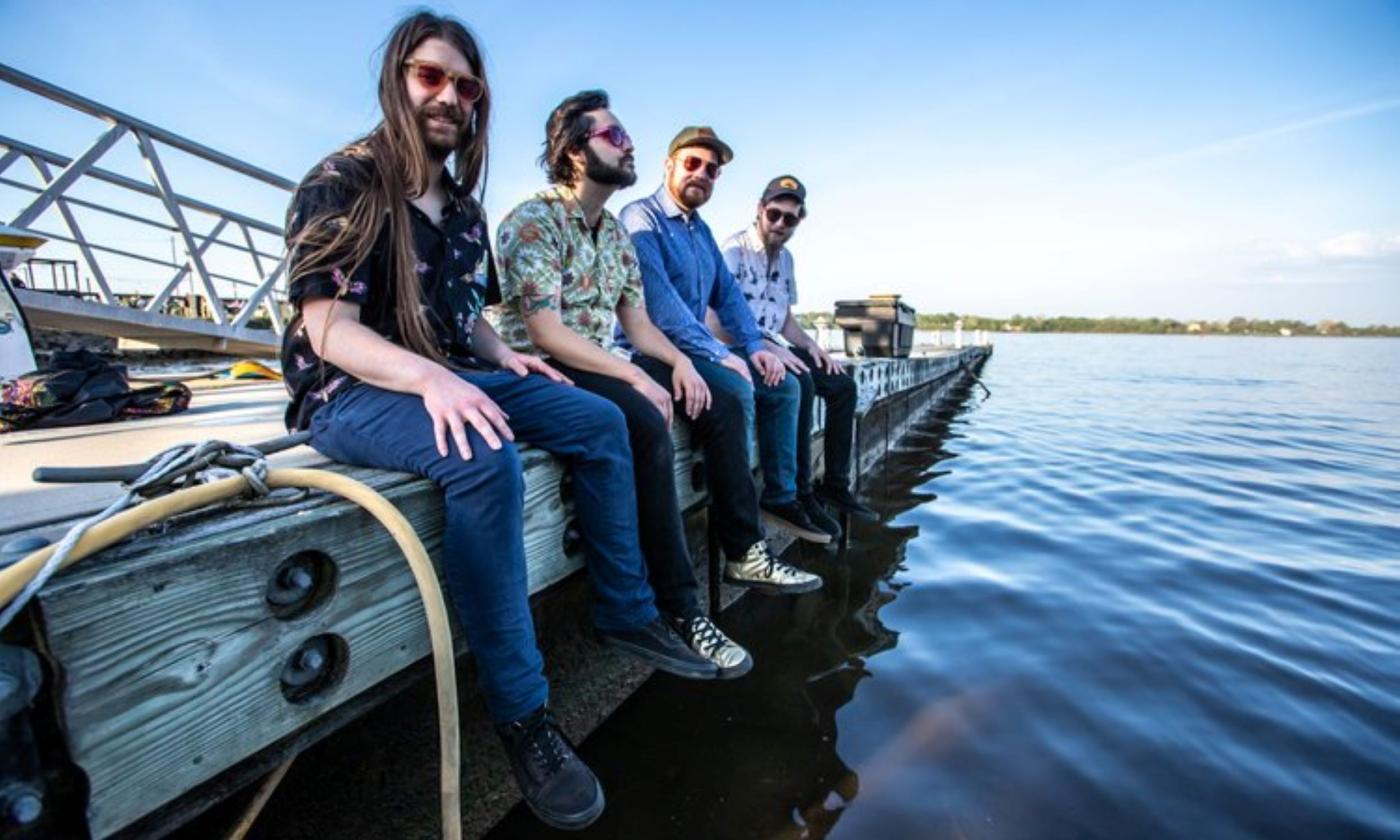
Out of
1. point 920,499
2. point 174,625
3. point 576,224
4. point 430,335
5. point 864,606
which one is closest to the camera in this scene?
point 174,625

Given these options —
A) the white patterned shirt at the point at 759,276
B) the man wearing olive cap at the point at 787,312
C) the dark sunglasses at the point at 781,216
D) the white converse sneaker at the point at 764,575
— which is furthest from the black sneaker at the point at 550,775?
the dark sunglasses at the point at 781,216

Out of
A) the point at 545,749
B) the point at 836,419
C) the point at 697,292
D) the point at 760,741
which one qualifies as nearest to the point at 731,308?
the point at 697,292

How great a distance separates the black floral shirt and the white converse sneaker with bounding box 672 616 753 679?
1080mm

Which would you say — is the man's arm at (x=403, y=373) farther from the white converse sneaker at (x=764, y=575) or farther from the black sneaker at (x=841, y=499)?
the black sneaker at (x=841, y=499)

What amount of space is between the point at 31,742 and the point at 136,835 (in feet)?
0.77

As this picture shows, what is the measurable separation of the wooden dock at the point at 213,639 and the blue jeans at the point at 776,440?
1678mm

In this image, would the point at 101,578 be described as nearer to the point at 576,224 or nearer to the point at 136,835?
the point at 136,835

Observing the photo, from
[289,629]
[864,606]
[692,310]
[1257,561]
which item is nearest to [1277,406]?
[1257,561]

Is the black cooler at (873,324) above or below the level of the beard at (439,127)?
below

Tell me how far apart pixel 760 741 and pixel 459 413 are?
5.25 ft

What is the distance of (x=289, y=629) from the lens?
44.9 inches

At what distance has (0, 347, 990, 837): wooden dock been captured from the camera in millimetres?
877

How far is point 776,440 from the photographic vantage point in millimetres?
3176

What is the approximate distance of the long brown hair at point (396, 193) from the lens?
1.57m
